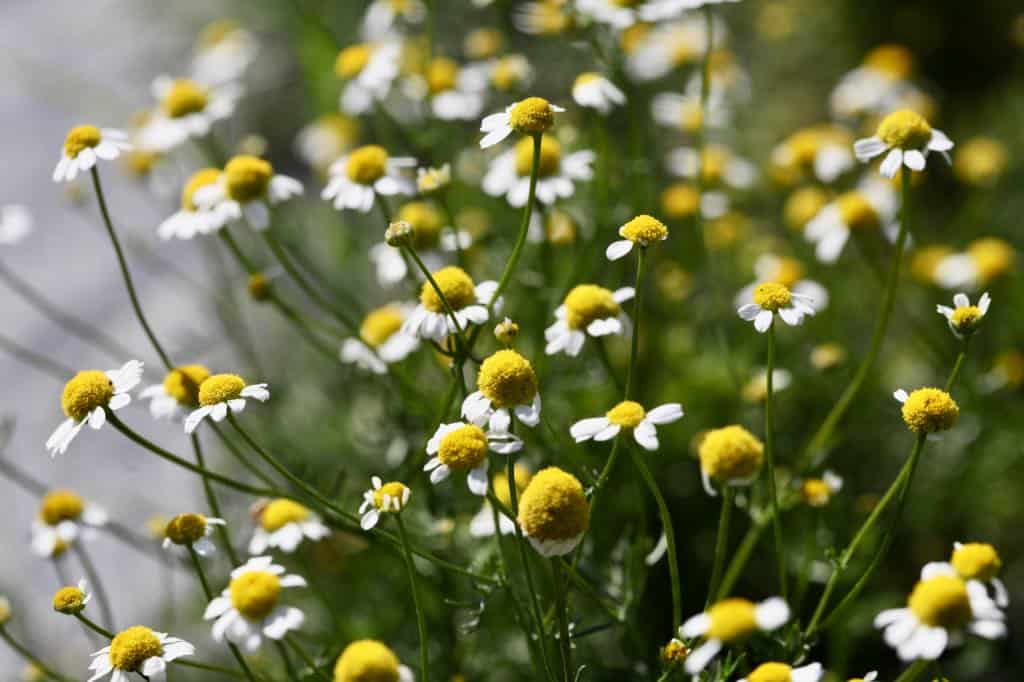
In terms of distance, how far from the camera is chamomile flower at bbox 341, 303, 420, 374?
1.86 m

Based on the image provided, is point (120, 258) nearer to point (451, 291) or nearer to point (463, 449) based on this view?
point (451, 291)

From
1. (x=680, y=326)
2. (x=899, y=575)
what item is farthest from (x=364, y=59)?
(x=899, y=575)

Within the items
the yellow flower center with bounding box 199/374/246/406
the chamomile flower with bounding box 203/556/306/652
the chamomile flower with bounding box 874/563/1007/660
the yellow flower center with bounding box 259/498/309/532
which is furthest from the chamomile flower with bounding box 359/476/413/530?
the chamomile flower with bounding box 874/563/1007/660

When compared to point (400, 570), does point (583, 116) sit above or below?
above

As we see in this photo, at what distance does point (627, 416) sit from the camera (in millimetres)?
1414

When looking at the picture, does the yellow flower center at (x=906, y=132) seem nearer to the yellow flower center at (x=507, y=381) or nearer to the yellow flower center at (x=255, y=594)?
the yellow flower center at (x=507, y=381)

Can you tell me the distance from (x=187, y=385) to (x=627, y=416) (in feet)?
2.54

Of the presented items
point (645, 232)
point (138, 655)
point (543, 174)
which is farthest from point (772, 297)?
point (138, 655)

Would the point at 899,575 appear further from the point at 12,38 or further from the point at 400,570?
the point at 12,38

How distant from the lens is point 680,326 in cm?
277

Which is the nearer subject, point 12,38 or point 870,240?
point 870,240

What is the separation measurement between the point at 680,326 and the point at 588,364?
1.92 ft

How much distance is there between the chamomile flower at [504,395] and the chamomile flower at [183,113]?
3.73ft

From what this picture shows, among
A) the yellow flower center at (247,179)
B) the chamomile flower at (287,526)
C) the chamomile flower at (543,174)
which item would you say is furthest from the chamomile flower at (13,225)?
the chamomile flower at (543,174)
